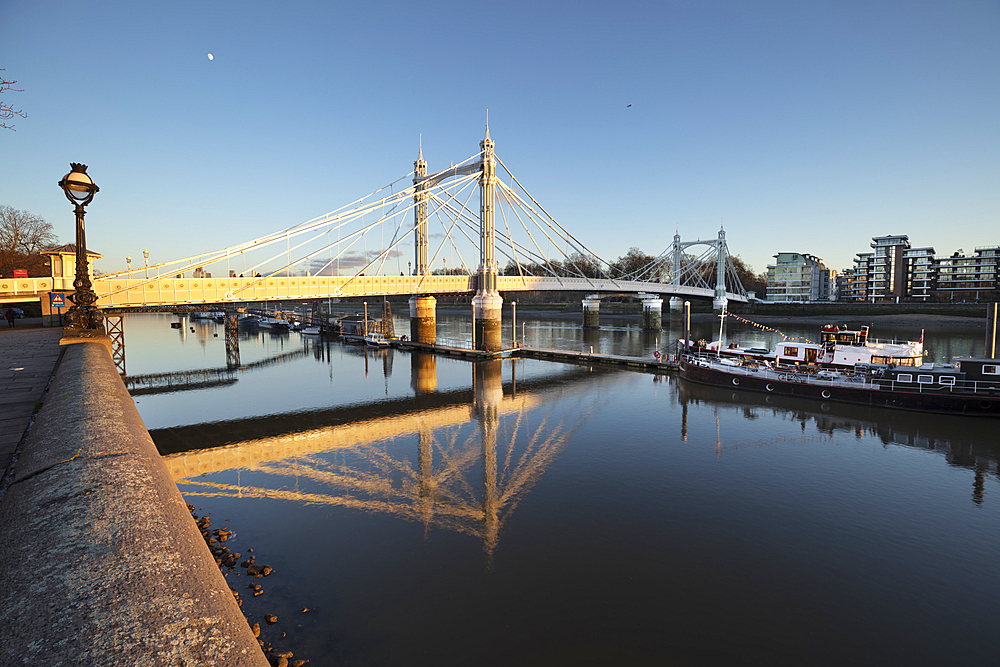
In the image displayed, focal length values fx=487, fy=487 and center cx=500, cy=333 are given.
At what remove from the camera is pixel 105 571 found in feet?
8.97

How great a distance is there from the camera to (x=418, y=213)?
191 feet

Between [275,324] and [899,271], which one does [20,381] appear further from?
[899,271]

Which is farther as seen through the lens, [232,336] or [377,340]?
[377,340]

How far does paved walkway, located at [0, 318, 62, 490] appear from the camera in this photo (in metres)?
5.79

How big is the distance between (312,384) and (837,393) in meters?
33.5

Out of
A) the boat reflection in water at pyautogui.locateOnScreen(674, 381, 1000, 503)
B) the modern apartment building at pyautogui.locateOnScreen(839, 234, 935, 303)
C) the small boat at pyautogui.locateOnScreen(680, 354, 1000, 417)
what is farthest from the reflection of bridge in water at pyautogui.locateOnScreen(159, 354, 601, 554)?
the modern apartment building at pyautogui.locateOnScreen(839, 234, 935, 303)

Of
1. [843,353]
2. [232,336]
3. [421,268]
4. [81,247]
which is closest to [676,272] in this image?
[421,268]

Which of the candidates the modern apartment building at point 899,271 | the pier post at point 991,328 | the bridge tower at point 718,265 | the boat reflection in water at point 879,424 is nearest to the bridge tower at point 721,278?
the bridge tower at point 718,265

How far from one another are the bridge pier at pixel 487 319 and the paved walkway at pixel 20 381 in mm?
34169

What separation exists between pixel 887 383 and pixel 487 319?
31.5 meters

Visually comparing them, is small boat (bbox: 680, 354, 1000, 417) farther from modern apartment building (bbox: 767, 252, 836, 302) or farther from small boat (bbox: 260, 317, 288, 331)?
modern apartment building (bbox: 767, 252, 836, 302)

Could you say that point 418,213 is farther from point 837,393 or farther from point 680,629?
point 680,629

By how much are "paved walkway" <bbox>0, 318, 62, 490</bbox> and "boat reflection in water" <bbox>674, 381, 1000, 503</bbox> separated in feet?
67.6

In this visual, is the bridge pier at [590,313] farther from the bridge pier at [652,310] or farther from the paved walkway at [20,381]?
the paved walkway at [20,381]
